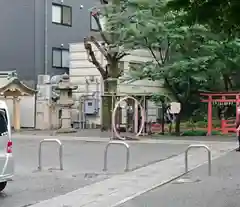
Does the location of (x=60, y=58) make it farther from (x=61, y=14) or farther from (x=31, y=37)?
(x=61, y=14)

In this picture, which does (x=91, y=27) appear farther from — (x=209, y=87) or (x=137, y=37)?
(x=137, y=37)

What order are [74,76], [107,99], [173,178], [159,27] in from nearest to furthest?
[173,178] < [159,27] < [107,99] < [74,76]

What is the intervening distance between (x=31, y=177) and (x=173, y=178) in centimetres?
329

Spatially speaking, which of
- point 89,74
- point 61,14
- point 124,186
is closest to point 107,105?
point 89,74

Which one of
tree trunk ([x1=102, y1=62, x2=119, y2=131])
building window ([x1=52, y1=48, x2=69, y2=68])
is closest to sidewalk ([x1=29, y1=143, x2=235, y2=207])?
tree trunk ([x1=102, y1=62, x2=119, y2=131])

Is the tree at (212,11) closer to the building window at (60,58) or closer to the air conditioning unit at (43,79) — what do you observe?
the air conditioning unit at (43,79)

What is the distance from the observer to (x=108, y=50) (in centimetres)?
2831

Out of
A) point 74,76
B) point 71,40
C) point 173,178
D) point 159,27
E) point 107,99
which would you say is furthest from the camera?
point 71,40

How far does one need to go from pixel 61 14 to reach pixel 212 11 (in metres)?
32.5

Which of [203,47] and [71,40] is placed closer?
[203,47]

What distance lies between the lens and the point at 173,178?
1259cm

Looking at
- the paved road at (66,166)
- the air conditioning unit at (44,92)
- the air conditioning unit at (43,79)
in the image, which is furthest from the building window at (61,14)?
the paved road at (66,166)

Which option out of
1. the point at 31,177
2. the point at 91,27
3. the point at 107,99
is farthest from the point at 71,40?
the point at 31,177

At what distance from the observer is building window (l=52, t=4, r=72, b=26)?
123 ft
